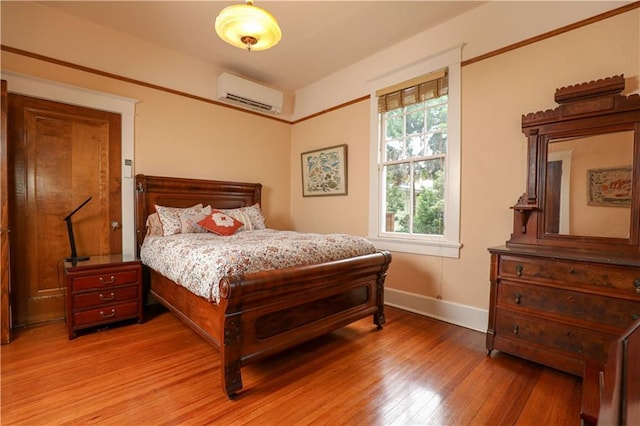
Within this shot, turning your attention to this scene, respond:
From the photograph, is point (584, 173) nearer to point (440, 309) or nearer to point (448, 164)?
point (448, 164)

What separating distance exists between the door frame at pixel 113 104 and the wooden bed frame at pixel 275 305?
651mm

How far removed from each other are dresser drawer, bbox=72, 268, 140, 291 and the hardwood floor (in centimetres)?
42

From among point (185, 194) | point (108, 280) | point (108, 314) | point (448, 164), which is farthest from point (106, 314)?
point (448, 164)

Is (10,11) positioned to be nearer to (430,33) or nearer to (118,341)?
(118,341)

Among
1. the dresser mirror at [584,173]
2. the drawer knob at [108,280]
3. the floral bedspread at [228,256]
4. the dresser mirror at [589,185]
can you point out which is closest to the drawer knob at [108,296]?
the drawer knob at [108,280]

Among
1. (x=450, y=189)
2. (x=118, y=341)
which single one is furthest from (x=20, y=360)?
(x=450, y=189)

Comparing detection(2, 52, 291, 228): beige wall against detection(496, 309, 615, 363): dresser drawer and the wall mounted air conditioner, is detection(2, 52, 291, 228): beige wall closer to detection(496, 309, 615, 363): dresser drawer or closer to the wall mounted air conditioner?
the wall mounted air conditioner

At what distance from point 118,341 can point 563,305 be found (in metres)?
3.29

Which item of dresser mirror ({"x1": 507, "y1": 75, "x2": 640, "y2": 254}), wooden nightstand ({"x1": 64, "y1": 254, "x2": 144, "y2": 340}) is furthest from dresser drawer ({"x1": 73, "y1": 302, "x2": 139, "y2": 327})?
dresser mirror ({"x1": 507, "y1": 75, "x2": 640, "y2": 254})

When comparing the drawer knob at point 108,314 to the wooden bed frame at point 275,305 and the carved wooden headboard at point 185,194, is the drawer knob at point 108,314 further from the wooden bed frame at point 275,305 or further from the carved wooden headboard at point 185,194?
the carved wooden headboard at point 185,194

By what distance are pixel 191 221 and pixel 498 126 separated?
3.11 meters

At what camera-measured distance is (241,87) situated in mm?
3867

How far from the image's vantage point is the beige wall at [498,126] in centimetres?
212

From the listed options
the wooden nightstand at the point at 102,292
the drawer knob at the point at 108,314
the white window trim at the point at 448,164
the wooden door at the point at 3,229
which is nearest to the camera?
the wooden door at the point at 3,229
